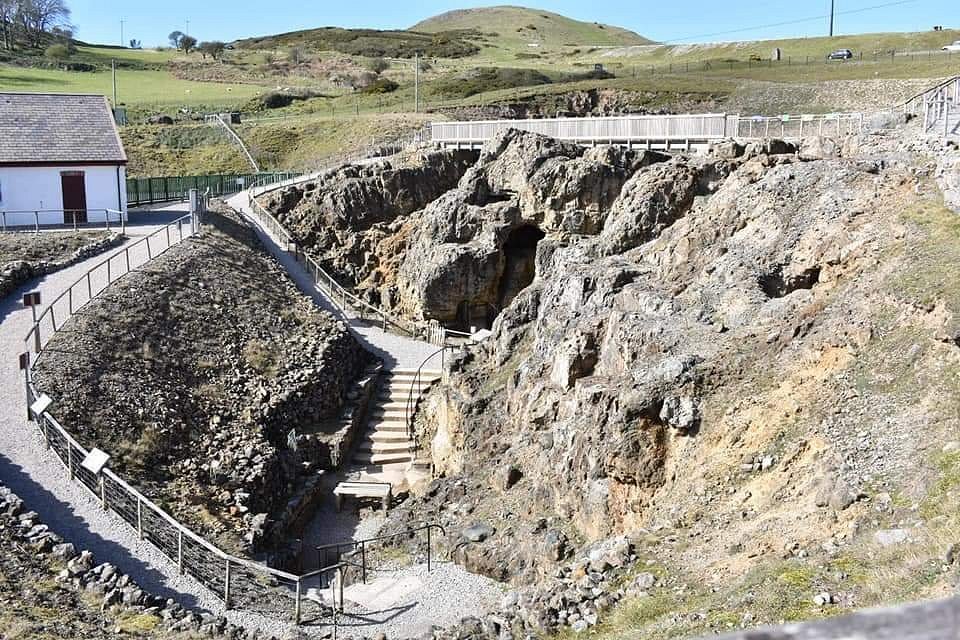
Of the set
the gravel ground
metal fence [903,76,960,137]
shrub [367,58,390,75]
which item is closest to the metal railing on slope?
shrub [367,58,390,75]

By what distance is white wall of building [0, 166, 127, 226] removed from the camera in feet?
131

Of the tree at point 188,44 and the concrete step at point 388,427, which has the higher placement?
the tree at point 188,44

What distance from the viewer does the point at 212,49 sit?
139m

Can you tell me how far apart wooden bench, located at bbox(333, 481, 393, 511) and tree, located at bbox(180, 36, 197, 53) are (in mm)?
133366

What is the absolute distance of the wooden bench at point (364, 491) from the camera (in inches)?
1040

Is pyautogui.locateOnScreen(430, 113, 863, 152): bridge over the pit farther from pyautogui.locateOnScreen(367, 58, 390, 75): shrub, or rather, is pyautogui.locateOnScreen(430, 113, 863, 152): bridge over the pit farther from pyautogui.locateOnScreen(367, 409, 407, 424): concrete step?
pyautogui.locateOnScreen(367, 58, 390, 75): shrub

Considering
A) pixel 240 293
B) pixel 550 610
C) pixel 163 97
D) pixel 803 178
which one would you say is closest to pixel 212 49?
pixel 163 97

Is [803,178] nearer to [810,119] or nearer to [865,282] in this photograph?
[865,282]

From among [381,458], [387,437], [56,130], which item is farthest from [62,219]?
[381,458]

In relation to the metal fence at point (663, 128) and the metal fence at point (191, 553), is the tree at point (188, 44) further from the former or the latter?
the metal fence at point (191, 553)

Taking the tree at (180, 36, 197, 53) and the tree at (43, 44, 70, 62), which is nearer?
the tree at (43, 44, 70, 62)

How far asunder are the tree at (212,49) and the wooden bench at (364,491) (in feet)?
402

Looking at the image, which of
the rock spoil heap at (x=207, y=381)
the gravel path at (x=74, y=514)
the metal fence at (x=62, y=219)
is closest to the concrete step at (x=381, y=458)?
the rock spoil heap at (x=207, y=381)

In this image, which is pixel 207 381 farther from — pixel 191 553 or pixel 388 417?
pixel 191 553
